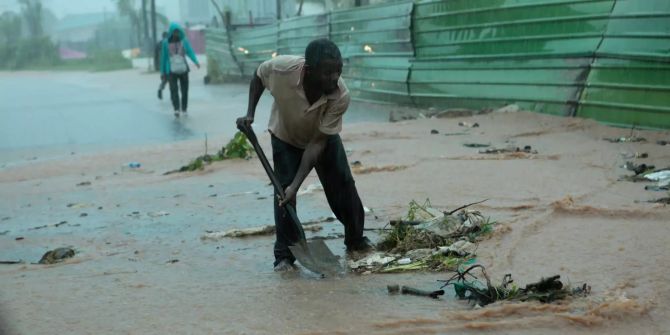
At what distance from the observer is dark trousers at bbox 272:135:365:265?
4906mm

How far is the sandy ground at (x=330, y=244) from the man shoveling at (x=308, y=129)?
297 millimetres

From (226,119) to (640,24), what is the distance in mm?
8192

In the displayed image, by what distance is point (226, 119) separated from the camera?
620 inches

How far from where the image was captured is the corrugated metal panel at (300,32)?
1916cm

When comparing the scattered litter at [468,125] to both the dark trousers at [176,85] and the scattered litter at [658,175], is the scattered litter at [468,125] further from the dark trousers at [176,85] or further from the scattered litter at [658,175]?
the dark trousers at [176,85]

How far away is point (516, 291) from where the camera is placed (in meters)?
4.05

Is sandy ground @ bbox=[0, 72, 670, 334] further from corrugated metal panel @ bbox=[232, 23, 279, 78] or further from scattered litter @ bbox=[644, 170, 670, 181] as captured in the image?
corrugated metal panel @ bbox=[232, 23, 279, 78]

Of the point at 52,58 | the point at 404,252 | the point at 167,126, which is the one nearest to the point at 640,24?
the point at 404,252

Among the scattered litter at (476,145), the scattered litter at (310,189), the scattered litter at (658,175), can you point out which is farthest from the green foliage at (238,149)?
the scattered litter at (658,175)

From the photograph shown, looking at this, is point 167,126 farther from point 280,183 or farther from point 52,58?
point 52,58

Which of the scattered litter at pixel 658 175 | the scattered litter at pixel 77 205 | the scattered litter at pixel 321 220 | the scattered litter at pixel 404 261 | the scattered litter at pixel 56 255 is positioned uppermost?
the scattered litter at pixel 658 175

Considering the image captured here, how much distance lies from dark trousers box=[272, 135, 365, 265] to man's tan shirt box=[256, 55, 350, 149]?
0.43ft

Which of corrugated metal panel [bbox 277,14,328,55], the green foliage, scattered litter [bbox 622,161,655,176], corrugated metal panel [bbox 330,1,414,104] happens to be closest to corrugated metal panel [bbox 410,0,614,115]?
corrugated metal panel [bbox 330,1,414,104]

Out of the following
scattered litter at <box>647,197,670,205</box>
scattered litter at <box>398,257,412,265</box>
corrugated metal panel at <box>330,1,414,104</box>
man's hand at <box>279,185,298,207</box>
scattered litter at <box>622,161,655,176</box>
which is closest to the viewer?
man's hand at <box>279,185,298,207</box>
